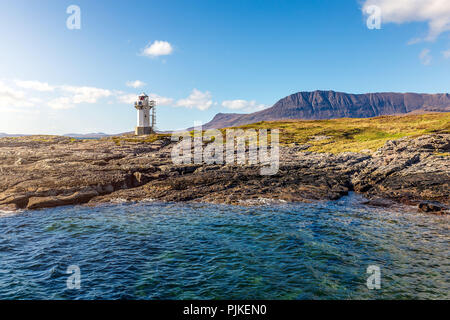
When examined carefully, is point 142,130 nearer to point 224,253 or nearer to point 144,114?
point 144,114

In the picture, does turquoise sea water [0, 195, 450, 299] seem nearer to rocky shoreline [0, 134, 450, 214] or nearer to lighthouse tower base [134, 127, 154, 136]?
rocky shoreline [0, 134, 450, 214]

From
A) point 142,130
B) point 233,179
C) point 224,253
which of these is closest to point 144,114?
point 142,130

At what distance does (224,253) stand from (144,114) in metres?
92.0

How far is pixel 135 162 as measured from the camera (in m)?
48.2

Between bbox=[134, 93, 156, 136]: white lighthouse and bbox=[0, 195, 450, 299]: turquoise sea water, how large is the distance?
252 feet

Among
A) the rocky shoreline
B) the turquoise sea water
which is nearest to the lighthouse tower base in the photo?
the rocky shoreline

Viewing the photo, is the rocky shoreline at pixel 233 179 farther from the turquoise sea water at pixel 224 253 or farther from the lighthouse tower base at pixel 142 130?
the lighthouse tower base at pixel 142 130

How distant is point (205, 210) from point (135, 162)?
77.8ft

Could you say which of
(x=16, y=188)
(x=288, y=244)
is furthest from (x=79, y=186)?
(x=288, y=244)

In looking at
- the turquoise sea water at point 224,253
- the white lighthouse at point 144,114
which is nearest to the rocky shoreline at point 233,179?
the turquoise sea water at point 224,253

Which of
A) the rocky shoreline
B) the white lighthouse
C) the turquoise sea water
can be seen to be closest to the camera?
the turquoise sea water

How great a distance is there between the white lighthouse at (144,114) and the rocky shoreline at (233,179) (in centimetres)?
5308

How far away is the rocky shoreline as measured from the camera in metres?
31.9
